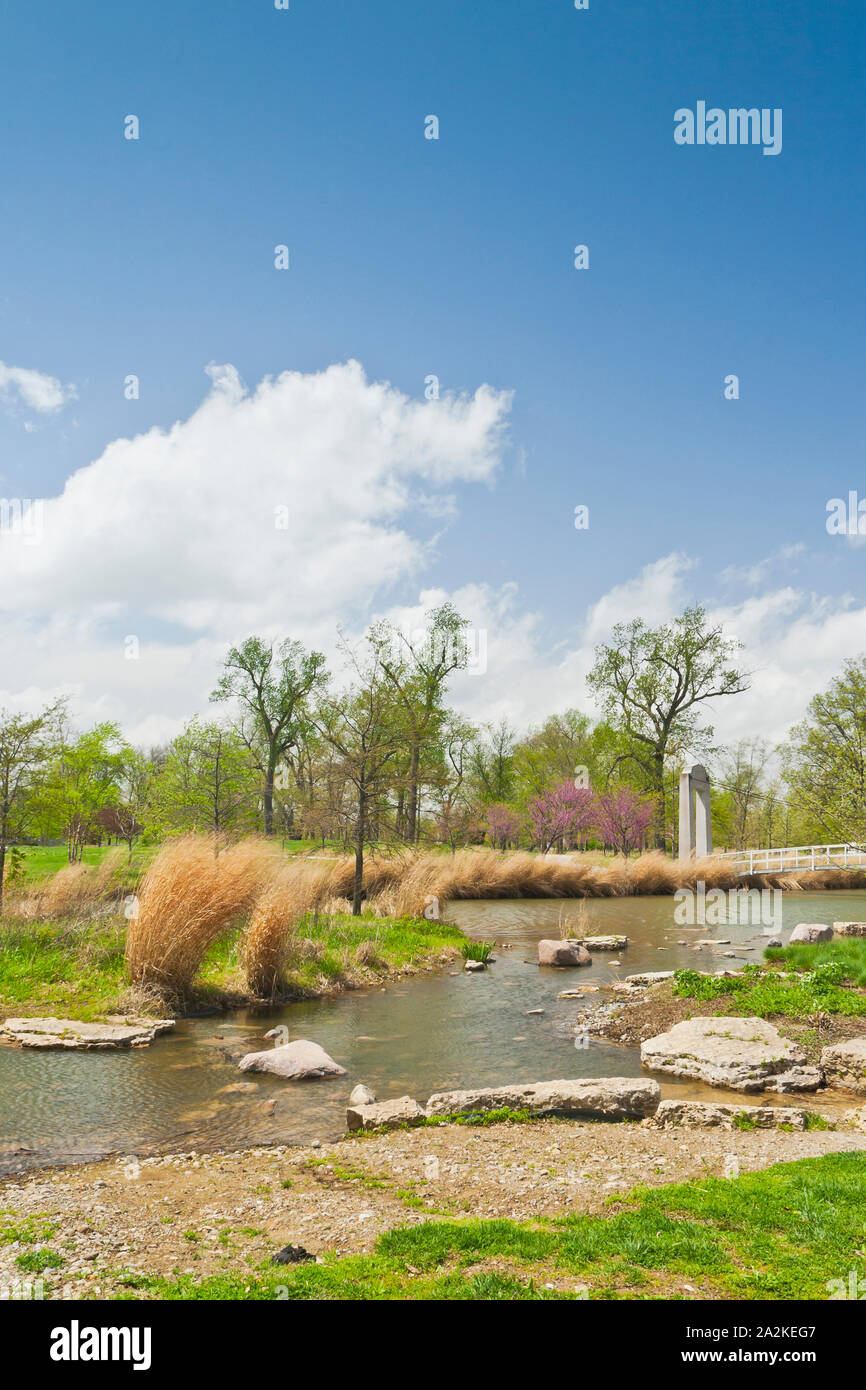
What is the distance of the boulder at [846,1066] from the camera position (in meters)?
8.69

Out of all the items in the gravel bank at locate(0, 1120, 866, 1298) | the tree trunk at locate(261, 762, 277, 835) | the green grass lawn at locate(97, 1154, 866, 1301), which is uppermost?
the tree trunk at locate(261, 762, 277, 835)

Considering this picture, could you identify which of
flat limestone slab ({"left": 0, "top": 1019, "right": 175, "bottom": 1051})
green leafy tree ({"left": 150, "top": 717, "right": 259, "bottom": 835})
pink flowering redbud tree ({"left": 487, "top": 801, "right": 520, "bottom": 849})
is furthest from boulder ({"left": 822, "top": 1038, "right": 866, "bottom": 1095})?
pink flowering redbud tree ({"left": 487, "top": 801, "right": 520, "bottom": 849})

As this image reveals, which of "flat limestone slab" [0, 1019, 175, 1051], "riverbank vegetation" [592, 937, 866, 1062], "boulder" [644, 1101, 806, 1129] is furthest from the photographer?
"riverbank vegetation" [592, 937, 866, 1062]

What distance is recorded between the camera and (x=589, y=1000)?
13.6m

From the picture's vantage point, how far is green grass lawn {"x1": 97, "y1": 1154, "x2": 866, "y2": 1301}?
3.83 meters

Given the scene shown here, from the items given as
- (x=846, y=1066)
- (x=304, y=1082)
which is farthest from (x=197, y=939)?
(x=846, y=1066)

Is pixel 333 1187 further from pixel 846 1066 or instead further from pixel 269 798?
pixel 269 798

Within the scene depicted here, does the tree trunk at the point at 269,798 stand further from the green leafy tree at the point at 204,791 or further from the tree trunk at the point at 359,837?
the tree trunk at the point at 359,837

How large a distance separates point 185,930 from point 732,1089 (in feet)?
24.1

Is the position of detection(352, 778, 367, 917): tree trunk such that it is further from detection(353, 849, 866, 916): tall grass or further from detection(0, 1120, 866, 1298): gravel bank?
detection(0, 1120, 866, 1298): gravel bank

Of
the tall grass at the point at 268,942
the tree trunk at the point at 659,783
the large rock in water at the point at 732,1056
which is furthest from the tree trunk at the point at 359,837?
the tree trunk at the point at 659,783

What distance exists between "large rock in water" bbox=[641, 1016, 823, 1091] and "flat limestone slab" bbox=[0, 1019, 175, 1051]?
6.12 m

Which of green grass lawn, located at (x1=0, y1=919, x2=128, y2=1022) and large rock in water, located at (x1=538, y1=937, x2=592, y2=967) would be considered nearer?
green grass lawn, located at (x1=0, y1=919, x2=128, y2=1022)

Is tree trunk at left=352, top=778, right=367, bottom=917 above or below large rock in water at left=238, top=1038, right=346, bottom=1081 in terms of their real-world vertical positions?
above
